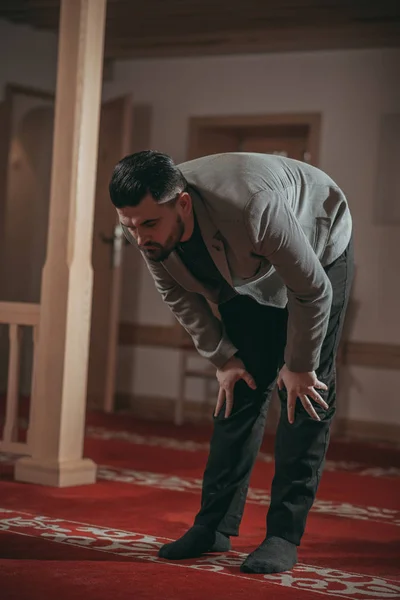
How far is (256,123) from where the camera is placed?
7.32 meters

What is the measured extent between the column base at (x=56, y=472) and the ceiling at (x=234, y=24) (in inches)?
133

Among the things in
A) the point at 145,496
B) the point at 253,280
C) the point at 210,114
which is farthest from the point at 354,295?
the point at 253,280

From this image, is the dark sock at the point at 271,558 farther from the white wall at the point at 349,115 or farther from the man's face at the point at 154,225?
the white wall at the point at 349,115

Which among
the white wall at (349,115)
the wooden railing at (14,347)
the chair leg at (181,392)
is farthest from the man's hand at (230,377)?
the chair leg at (181,392)

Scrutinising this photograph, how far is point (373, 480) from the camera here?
4.98 m

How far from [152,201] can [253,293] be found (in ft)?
1.46

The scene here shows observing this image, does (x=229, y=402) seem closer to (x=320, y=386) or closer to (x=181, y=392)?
(x=320, y=386)

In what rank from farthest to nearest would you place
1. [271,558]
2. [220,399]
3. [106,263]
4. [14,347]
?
[106,263] < [14,347] < [220,399] < [271,558]

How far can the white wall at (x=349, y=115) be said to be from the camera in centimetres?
686

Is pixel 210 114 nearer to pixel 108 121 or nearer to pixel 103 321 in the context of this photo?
pixel 108 121

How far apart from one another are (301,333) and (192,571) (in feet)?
2.38

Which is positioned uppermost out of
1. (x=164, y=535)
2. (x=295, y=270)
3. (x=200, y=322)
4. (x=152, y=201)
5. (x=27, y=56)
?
(x=27, y=56)

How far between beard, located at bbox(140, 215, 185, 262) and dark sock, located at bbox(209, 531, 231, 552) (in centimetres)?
90

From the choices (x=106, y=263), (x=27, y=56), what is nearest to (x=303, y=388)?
(x=106, y=263)
